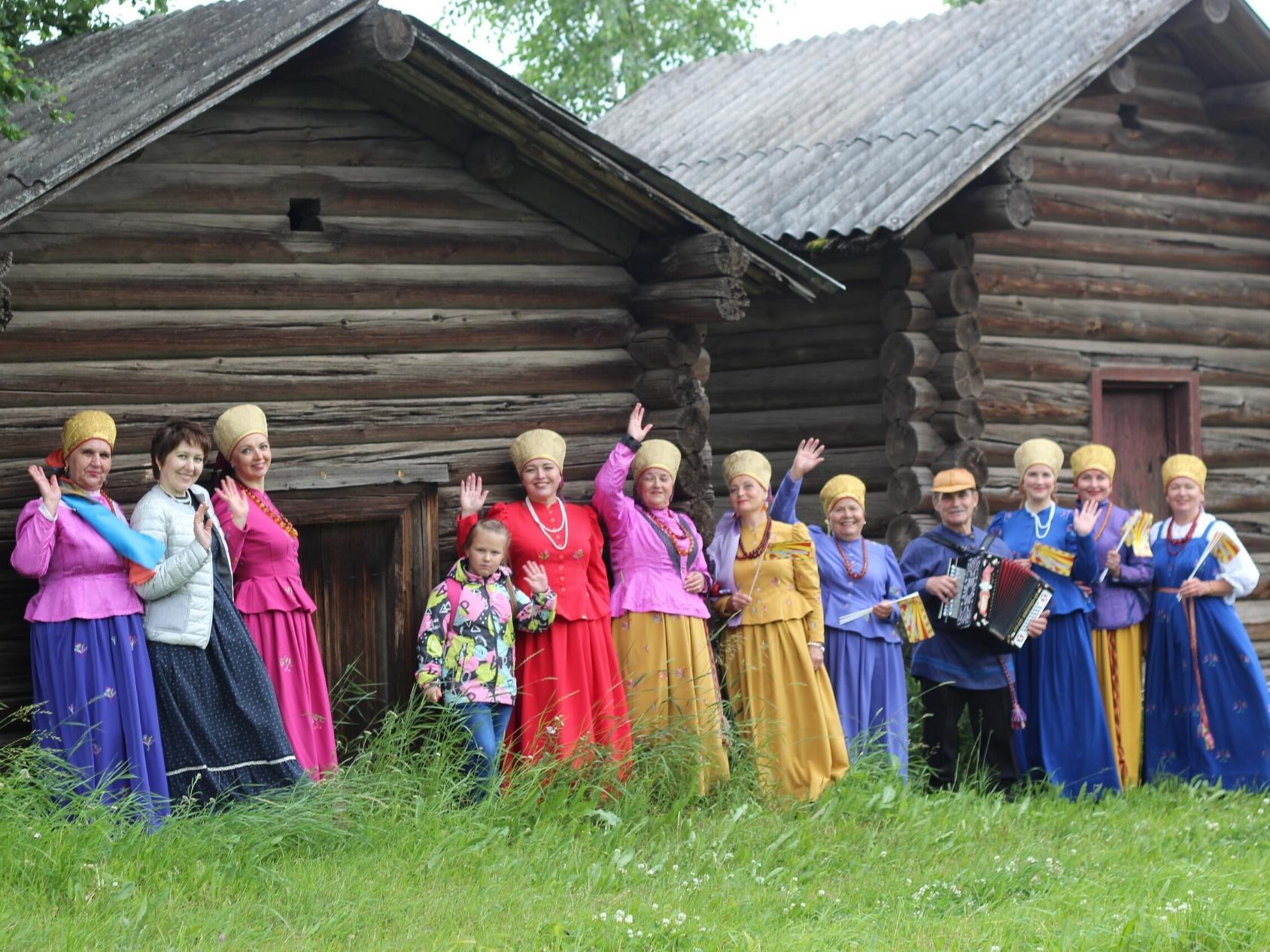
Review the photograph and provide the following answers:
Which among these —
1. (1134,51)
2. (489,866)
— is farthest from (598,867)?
(1134,51)

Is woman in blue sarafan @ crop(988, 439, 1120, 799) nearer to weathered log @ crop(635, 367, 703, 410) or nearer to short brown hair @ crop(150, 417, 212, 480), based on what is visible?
weathered log @ crop(635, 367, 703, 410)

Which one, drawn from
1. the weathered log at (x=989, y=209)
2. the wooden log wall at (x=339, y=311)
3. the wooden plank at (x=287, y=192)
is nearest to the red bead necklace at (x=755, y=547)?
the wooden log wall at (x=339, y=311)

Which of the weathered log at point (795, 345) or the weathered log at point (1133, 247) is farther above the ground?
the weathered log at point (1133, 247)

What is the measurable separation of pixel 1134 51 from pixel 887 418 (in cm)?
359

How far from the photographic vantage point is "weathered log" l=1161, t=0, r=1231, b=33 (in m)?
12.0

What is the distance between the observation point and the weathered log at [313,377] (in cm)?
785

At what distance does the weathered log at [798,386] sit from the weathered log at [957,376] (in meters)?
0.39

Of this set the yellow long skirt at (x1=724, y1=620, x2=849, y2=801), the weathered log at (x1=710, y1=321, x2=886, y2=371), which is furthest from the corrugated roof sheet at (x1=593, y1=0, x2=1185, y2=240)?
the yellow long skirt at (x1=724, y1=620, x2=849, y2=801)

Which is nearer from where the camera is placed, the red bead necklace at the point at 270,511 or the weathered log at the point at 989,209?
the red bead necklace at the point at 270,511

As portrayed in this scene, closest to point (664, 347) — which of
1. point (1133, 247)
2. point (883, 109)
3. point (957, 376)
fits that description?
point (957, 376)

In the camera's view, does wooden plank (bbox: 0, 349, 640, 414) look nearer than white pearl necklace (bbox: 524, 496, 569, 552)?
Yes

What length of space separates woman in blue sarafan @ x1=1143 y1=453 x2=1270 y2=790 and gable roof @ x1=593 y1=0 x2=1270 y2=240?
2.48m

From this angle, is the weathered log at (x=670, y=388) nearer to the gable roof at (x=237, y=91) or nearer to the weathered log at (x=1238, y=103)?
the gable roof at (x=237, y=91)

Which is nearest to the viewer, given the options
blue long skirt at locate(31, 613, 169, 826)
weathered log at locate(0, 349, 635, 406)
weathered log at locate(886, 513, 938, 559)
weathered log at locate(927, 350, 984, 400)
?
blue long skirt at locate(31, 613, 169, 826)
